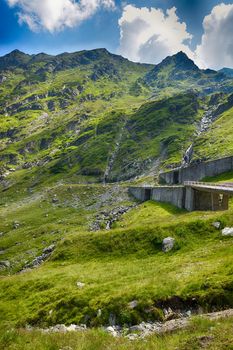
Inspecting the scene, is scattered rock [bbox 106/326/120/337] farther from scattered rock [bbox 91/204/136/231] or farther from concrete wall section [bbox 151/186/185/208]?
scattered rock [bbox 91/204/136/231]

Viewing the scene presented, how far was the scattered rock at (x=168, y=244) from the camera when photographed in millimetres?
37950

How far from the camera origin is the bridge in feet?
182

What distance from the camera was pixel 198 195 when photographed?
62438 mm

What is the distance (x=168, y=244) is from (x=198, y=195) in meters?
25.9

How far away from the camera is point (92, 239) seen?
48531 millimetres

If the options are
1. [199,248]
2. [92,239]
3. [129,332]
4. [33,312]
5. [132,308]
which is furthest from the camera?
[92,239]

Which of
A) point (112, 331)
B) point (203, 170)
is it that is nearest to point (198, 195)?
point (203, 170)

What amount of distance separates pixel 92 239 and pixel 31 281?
10.9 meters

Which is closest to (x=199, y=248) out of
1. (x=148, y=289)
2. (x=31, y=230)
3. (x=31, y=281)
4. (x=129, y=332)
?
(x=148, y=289)

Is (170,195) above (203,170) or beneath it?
beneath

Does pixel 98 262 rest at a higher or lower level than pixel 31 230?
higher

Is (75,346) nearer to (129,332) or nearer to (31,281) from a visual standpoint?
(129,332)

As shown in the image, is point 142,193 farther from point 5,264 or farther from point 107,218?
point 5,264

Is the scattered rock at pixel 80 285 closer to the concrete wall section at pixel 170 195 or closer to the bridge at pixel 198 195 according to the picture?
the bridge at pixel 198 195
